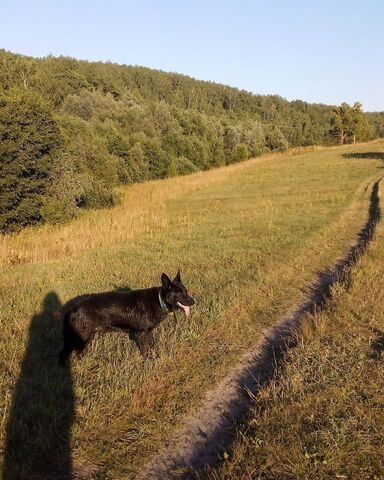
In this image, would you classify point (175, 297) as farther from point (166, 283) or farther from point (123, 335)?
point (123, 335)

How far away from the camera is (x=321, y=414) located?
4.18 m

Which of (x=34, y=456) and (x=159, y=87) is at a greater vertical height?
(x=159, y=87)

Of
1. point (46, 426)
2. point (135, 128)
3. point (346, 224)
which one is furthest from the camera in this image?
point (135, 128)

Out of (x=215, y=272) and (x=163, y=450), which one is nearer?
(x=163, y=450)

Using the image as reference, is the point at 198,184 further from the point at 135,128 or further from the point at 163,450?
the point at 163,450

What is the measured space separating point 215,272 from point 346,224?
818cm

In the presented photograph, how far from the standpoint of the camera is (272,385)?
464 cm

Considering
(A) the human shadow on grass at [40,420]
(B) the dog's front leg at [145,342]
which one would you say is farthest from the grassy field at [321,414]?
(B) the dog's front leg at [145,342]

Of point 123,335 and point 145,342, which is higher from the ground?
point 145,342

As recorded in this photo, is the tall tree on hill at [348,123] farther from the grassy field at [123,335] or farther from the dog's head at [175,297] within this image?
the dog's head at [175,297]

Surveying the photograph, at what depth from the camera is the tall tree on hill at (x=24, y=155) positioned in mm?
16969

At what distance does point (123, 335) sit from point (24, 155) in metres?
13.9

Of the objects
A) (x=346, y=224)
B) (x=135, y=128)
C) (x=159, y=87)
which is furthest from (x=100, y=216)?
(x=159, y=87)

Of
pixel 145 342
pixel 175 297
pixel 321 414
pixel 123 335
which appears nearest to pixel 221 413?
pixel 321 414
